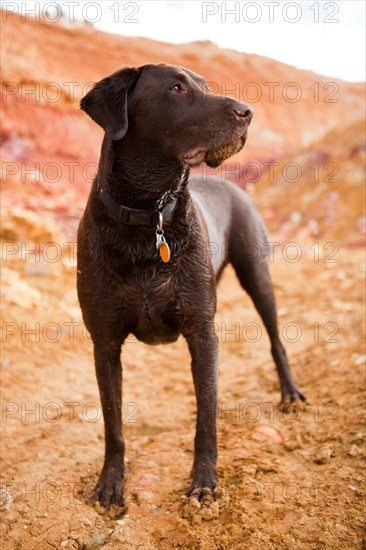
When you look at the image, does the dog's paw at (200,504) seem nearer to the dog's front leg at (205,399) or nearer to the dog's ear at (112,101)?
the dog's front leg at (205,399)

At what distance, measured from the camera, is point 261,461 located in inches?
123

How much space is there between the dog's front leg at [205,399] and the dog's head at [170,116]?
934 millimetres

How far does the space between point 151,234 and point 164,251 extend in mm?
117

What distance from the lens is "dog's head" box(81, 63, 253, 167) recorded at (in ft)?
8.86

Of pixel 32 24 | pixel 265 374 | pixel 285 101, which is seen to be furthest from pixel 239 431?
pixel 285 101

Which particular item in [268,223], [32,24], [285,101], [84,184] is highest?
[32,24]

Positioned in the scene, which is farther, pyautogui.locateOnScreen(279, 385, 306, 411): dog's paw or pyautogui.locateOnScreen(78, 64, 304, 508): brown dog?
pyautogui.locateOnScreen(279, 385, 306, 411): dog's paw

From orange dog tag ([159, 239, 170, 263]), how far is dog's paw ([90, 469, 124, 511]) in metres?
1.20

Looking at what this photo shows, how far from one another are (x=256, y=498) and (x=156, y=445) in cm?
90

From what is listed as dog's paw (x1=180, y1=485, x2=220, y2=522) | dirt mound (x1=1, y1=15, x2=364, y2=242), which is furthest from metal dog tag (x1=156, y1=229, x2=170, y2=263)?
dirt mound (x1=1, y1=15, x2=364, y2=242)

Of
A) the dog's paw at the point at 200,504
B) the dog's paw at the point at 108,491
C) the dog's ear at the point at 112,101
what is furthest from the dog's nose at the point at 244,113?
the dog's paw at the point at 108,491

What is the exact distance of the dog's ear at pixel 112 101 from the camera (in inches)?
107

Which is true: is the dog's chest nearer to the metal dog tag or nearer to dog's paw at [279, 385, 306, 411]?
the metal dog tag

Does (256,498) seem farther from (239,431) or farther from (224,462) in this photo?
(239,431)
